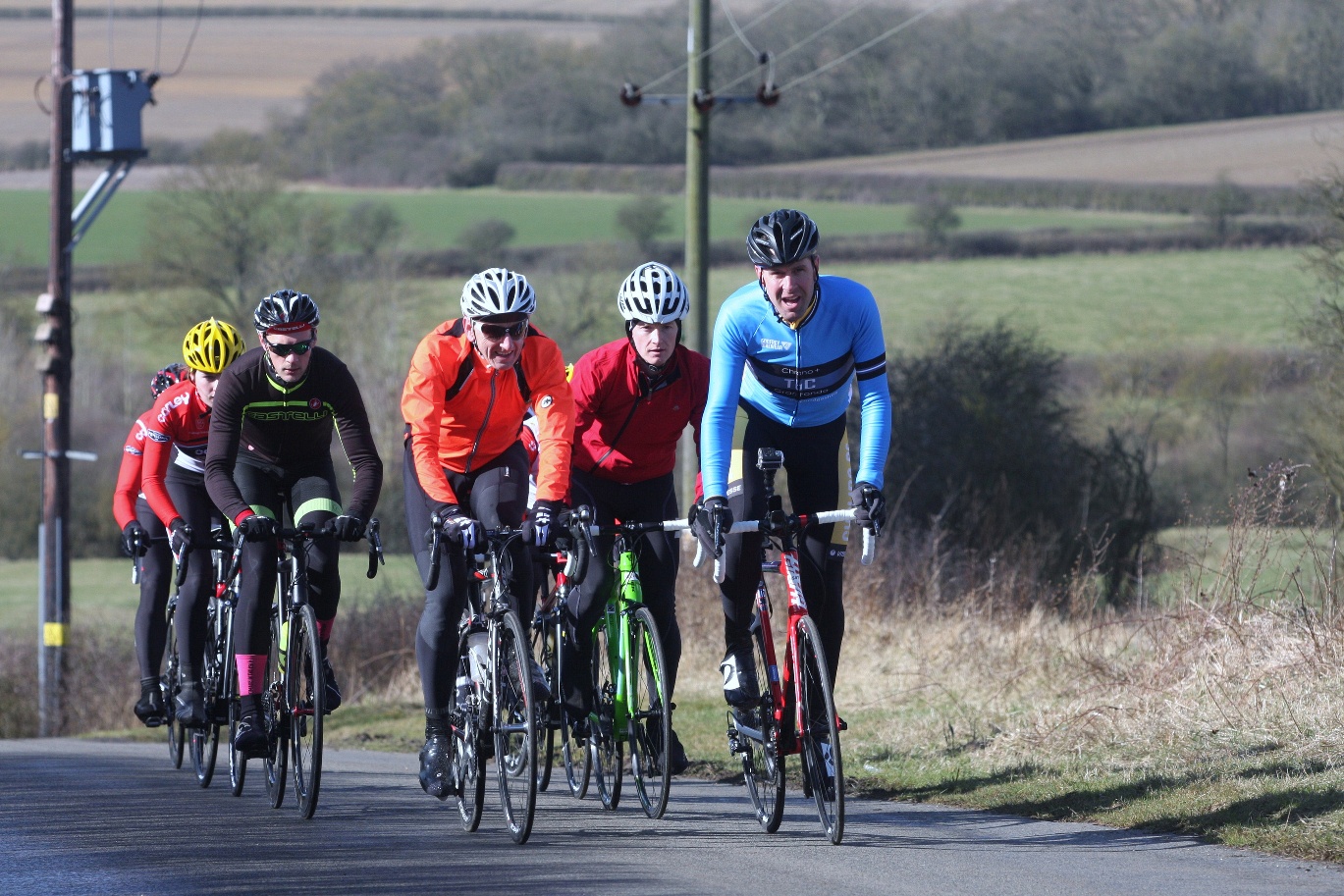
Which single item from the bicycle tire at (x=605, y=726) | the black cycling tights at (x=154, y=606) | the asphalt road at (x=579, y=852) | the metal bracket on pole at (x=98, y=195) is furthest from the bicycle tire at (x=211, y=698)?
the metal bracket on pole at (x=98, y=195)

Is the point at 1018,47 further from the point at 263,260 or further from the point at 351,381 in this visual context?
the point at 351,381

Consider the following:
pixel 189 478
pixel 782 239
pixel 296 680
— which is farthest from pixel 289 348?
pixel 782 239

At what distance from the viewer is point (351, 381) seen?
8.22 m

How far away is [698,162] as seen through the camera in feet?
61.4

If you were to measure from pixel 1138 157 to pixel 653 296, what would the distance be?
217 ft

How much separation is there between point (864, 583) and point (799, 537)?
27.3ft

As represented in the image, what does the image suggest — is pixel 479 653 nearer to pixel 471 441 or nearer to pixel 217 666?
pixel 471 441

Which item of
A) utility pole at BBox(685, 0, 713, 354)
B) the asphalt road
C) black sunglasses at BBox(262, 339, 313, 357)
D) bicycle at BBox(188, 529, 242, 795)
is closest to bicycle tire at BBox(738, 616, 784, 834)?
the asphalt road

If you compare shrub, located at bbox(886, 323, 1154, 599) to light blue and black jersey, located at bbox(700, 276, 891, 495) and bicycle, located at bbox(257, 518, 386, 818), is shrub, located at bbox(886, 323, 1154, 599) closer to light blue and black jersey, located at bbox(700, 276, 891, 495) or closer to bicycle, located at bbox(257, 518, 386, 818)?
bicycle, located at bbox(257, 518, 386, 818)

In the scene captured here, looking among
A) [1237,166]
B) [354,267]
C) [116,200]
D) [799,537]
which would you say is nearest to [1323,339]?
[799,537]

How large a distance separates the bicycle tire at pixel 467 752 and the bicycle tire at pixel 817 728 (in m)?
1.35

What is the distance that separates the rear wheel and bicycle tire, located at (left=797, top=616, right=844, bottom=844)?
0.55 feet

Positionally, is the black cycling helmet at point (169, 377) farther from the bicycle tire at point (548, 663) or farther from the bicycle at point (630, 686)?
the bicycle at point (630, 686)

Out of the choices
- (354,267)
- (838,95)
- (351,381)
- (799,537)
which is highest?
(838,95)
